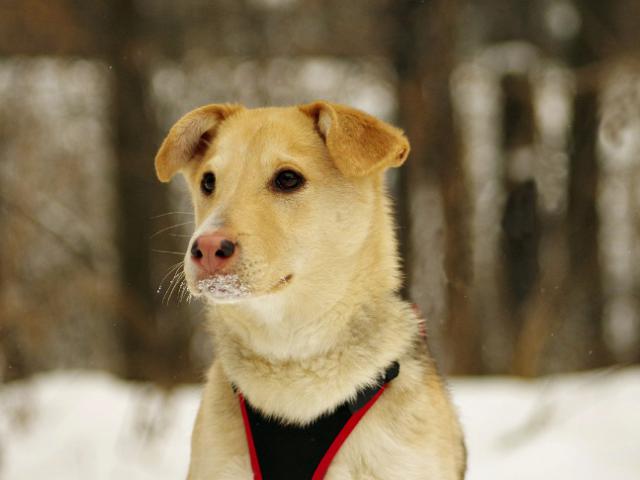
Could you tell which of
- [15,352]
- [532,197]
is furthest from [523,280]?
[15,352]

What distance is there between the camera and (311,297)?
9.93ft

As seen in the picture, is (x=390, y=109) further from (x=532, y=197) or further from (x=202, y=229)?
(x=202, y=229)

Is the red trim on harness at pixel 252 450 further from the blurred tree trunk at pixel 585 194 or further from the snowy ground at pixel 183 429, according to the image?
the blurred tree trunk at pixel 585 194

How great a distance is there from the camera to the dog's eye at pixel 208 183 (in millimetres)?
3254

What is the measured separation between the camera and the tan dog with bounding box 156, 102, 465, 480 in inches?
111

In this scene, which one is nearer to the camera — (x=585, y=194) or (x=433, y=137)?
(x=433, y=137)

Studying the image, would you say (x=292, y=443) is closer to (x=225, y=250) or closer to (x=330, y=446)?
(x=330, y=446)

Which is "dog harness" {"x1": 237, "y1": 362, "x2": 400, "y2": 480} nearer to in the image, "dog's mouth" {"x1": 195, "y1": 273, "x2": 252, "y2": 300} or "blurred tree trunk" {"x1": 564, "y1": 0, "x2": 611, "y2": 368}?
"dog's mouth" {"x1": 195, "y1": 273, "x2": 252, "y2": 300}

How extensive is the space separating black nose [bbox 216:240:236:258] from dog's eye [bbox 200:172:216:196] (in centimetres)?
57

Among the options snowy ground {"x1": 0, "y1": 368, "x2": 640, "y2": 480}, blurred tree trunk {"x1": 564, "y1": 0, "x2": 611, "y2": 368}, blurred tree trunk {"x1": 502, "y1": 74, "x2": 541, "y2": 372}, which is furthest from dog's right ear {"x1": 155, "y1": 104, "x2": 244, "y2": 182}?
blurred tree trunk {"x1": 502, "y1": 74, "x2": 541, "y2": 372}

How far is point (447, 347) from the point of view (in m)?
7.58

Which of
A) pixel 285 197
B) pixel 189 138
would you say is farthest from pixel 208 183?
pixel 285 197

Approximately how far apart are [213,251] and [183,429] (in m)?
3.57

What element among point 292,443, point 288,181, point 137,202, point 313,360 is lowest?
point 137,202
